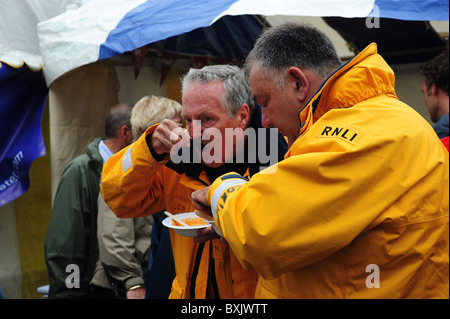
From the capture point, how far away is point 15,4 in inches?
190

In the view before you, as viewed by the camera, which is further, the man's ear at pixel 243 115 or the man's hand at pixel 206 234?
the man's ear at pixel 243 115

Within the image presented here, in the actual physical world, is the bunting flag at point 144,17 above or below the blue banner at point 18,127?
above

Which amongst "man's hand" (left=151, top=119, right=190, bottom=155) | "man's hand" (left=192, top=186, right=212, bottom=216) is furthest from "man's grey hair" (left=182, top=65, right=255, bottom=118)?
"man's hand" (left=192, top=186, right=212, bottom=216)

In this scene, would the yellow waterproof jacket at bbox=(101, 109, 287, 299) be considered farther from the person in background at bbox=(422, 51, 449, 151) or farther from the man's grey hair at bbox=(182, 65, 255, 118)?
the person in background at bbox=(422, 51, 449, 151)

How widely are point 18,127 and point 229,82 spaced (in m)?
3.13

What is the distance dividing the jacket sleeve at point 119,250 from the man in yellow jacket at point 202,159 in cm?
122

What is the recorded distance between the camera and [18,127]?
15.2 ft

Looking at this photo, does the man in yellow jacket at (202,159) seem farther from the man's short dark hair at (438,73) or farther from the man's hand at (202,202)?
the man's short dark hair at (438,73)

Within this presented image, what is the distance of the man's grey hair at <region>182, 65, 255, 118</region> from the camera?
2.34m

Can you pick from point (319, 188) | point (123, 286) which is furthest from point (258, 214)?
point (123, 286)

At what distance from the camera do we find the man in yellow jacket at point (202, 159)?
87.2 inches

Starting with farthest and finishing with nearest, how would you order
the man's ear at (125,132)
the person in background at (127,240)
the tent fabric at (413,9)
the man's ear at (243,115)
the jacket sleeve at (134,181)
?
the man's ear at (125,132) → the person in background at (127,240) → the tent fabric at (413,9) → the man's ear at (243,115) → the jacket sleeve at (134,181)

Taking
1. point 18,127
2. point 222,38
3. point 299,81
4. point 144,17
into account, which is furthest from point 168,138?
point 222,38

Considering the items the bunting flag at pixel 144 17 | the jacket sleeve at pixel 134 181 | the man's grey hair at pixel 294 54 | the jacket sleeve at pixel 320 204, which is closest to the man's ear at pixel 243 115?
the jacket sleeve at pixel 134 181
